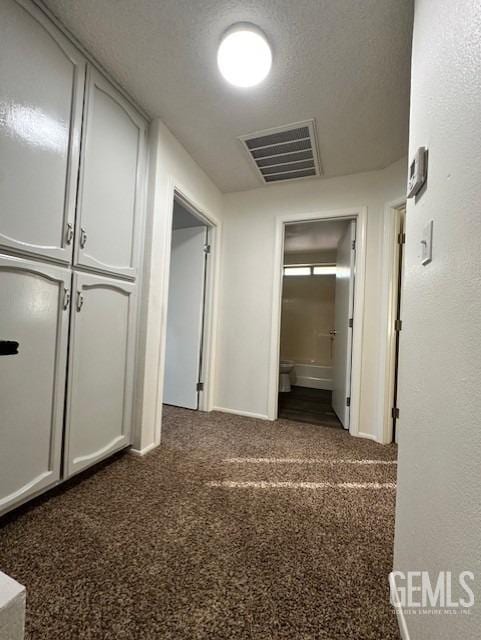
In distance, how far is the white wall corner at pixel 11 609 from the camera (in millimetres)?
344

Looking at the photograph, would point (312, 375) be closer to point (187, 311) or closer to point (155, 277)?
point (187, 311)

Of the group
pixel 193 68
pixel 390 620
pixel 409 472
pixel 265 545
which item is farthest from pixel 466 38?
pixel 265 545

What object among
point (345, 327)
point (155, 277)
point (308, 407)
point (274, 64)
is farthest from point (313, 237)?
point (155, 277)

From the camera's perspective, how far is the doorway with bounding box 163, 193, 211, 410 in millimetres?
2877

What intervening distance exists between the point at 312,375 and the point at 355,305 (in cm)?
242

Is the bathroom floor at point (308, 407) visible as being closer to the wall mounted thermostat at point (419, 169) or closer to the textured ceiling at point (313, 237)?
the textured ceiling at point (313, 237)

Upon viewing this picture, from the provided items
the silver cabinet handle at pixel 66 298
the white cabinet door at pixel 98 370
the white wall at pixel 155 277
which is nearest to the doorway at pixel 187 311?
the white wall at pixel 155 277

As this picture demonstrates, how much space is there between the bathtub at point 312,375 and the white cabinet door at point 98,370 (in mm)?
3373

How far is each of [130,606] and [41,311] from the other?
124cm

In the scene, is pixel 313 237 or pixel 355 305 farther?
pixel 313 237

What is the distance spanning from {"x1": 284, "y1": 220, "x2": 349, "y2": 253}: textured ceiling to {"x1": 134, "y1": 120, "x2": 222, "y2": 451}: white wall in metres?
1.56

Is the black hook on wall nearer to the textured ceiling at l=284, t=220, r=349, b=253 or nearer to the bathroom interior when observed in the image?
the textured ceiling at l=284, t=220, r=349, b=253

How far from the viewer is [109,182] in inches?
65.3

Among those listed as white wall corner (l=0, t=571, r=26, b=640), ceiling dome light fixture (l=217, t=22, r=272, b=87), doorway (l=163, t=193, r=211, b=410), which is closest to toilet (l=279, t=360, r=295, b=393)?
doorway (l=163, t=193, r=211, b=410)
